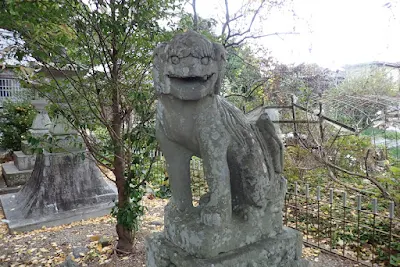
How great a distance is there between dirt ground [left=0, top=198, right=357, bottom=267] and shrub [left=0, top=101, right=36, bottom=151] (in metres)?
4.16

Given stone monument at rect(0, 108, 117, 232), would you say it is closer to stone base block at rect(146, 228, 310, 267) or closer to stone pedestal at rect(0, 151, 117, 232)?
stone pedestal at rect(0, 151, 117, 232)

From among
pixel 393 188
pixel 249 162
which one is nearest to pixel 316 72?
pixel 393 188

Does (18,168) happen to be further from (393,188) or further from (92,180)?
(393,188)

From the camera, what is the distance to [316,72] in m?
8.55

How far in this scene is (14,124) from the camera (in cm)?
835

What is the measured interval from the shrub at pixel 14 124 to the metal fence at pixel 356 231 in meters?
6.91

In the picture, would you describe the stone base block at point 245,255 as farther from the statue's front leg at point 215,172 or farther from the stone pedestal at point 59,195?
the stone pedestal at point 59,195

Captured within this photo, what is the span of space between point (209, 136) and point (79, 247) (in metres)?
3.00

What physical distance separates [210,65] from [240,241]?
0.97m

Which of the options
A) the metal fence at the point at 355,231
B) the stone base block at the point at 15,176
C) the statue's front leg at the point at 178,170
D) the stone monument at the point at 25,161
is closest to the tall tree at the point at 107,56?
the metal fence at the point at 355,231

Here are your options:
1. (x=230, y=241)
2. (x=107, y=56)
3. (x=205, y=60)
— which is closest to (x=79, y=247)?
(x=107, y=56)

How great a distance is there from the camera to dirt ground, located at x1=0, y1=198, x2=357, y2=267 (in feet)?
11.3

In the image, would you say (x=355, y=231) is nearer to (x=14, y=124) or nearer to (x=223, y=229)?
(x=223, y=229)

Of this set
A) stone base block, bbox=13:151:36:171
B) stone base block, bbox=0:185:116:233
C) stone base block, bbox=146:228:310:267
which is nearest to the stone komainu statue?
stone base block, bbox=146:228:310:267
